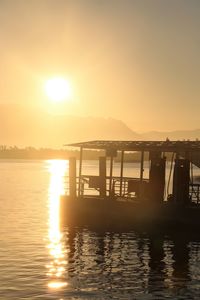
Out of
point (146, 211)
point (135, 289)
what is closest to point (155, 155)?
point (146, 211)

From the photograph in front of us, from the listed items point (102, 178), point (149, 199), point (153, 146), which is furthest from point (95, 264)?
point (102, 178)

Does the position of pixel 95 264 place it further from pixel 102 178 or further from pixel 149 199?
pixel 102 178

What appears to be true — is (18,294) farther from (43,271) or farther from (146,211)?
(146,211)

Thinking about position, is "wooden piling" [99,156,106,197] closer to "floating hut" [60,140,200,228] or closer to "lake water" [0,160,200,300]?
"floating hut" [60,140,200,228]

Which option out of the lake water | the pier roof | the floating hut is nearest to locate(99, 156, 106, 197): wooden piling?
the floating hut

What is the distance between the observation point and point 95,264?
966 inches

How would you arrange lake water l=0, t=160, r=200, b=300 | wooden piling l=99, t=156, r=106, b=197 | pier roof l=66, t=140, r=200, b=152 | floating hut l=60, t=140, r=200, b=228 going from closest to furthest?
lake water l=0, t=160, r=200, b=300
floating hut l=60, t=140, r=200, b=228
pier roof l=66, t=140, r=200, b=152
wooden piling l=99, t=156, r=106, b=197

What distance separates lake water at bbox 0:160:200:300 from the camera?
19988mm

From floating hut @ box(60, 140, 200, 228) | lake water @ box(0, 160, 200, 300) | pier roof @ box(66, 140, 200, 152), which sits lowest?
lake water @ box(0, 160, 200, 300)

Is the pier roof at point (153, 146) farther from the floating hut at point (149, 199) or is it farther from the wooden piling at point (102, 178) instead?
the wooden piling at point (102, 178)

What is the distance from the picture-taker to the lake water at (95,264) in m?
20.0

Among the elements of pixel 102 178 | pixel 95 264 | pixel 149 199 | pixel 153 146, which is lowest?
pixel 95 264

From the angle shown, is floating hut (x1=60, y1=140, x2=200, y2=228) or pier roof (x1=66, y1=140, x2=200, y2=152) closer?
→ floating hut (x1=60, y1=140, x2=200, y2=228)

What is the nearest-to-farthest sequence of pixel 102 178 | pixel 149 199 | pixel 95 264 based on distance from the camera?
pixel 95 264, pixel 149 199, pixel 102 178
